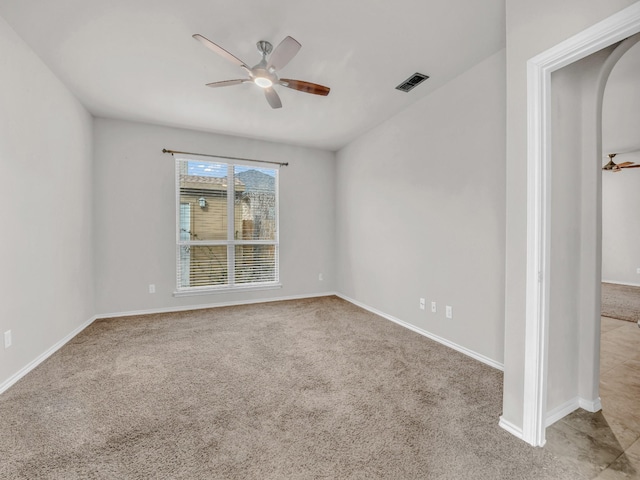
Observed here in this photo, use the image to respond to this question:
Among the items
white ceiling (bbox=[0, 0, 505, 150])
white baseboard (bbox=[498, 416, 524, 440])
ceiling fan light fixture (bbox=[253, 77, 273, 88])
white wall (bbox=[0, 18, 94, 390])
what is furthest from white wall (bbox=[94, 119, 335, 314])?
white baseboard (bbox=[498, 416, 524, 440])

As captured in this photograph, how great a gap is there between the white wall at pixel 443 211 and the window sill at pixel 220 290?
1.59 m

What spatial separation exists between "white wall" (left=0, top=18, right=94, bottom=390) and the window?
1210 mm

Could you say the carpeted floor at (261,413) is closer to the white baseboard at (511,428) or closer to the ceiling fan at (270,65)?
the white baseboard at (511,428)

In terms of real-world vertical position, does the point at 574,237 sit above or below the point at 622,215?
below

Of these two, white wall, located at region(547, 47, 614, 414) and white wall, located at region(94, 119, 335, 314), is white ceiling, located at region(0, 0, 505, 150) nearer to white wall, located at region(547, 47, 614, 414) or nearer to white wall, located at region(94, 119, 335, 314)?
white wall, located at region(94, 119, 335, 314)

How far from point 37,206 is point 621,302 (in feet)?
25.3

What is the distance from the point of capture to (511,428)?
1610 millimetres

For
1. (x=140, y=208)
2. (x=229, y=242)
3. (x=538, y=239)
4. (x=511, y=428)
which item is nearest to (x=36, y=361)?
(x=140, y=208)

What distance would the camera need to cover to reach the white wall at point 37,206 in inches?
84.0

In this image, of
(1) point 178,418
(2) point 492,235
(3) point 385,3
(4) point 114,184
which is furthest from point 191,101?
(2) point 492,235

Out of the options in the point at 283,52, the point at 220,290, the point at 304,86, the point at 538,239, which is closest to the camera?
the point at 538,239

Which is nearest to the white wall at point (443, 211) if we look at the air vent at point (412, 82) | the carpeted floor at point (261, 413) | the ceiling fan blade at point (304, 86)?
the air vent at point (412, 82)

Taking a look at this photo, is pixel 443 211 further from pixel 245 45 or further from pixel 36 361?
pixel 36 361

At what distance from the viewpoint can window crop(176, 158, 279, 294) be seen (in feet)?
14.0
